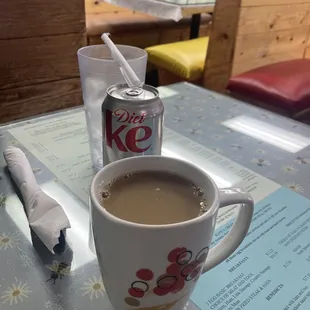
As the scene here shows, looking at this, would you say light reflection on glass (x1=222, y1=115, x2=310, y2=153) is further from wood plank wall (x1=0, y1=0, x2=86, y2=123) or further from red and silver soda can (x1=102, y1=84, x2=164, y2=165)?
wood plank wall (x1=0, y1=0, x2=86, y2=123)

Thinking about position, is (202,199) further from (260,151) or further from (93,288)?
(260,151)

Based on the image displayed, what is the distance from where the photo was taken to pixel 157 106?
48cm

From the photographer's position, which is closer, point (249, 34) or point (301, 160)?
point (301, 160)

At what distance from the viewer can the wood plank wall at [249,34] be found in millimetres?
1577

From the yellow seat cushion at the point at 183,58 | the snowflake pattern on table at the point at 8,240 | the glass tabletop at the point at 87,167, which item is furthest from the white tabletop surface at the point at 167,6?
the snowflake pattern on table at the point at 8,240

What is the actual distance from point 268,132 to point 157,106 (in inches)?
14.8

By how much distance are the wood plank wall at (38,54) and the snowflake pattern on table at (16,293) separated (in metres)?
0.87

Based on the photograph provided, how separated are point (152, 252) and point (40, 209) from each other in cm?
22

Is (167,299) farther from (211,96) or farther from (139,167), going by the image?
(211,96)

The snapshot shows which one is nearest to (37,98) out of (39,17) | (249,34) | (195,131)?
(39,17)

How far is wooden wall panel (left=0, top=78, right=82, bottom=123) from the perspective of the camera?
120 cm

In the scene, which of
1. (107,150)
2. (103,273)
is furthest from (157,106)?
(103,273)

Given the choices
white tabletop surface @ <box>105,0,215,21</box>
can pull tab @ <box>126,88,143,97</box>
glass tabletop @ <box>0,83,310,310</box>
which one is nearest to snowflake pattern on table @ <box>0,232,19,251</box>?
glass tabletop @ <box>0,83,310,310</box>

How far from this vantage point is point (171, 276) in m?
0.32
